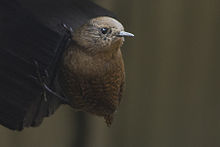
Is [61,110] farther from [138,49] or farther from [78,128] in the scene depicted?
[138,49]

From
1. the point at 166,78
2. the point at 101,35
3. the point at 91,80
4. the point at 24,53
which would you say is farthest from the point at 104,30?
the point at 166,78

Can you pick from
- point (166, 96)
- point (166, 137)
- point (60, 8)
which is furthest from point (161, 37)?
point (60, 8)

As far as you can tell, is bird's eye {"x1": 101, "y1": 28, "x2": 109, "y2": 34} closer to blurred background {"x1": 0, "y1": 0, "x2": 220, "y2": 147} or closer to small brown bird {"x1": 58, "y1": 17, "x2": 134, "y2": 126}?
small brown bird {"x1": 58, "y1": 17, "x2": 134, "y2": 126}

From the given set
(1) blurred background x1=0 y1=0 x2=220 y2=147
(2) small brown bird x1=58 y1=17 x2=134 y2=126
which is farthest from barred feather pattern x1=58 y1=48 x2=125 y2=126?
(1) blurred background x1=0 y1=0 x2=220 y2=147

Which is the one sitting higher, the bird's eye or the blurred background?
the blurred background

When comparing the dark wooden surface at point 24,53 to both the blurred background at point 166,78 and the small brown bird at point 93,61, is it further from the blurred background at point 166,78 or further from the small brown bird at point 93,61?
the blurred background at point 166,78

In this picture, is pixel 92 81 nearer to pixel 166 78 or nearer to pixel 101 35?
pixel 101 35
